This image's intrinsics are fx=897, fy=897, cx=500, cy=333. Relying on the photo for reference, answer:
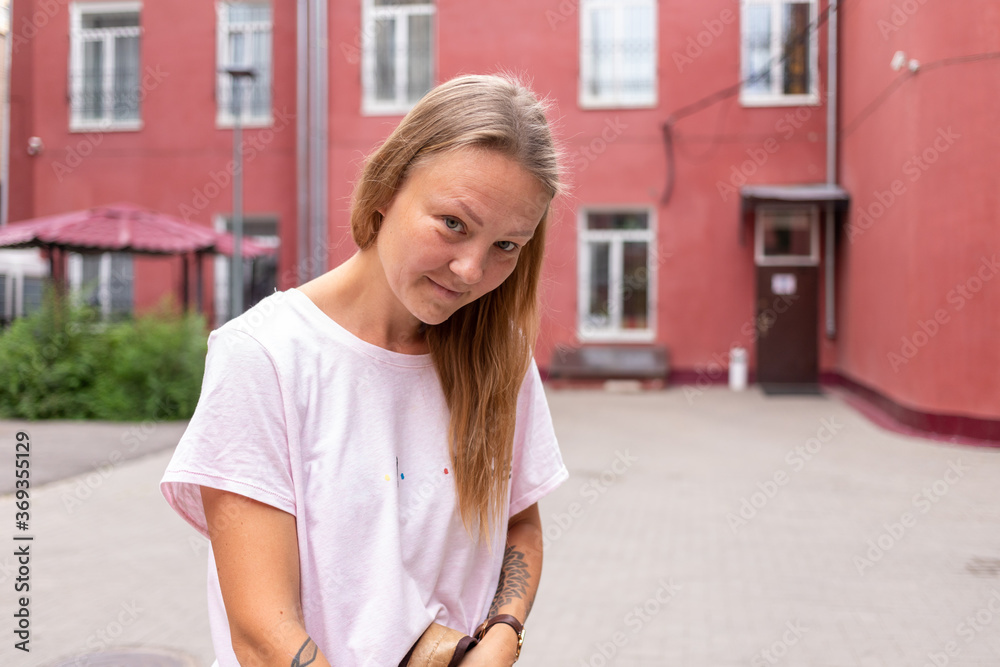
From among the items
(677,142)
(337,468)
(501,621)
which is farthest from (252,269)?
(337,468)

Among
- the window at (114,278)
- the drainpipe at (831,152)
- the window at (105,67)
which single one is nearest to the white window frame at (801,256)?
the drainpipe at (831,152)

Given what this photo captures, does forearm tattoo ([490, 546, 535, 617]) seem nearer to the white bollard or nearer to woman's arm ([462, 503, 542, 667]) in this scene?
woman's arm ([462, 503, 542, 667])

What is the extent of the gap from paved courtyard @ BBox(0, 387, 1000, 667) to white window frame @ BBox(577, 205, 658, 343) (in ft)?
21.4

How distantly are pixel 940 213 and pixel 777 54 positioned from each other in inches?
260

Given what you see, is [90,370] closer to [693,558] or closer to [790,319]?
[693,558]

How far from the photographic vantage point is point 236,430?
1130 mm

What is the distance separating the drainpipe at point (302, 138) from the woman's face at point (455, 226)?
15269 mm

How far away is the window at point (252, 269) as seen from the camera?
55.9 feet

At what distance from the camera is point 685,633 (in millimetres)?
4191

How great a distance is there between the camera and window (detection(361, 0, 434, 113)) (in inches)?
642

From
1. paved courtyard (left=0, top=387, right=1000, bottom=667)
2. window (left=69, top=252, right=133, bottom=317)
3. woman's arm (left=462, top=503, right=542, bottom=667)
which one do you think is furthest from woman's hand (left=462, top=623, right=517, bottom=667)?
window (left=69, top=252, right=133, bottom=317)

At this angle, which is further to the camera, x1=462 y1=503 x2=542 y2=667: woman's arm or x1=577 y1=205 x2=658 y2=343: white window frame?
x1=577 y1=205 x2=658 y2=343: white window frame

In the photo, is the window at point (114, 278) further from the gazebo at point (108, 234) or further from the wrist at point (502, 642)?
the wrist at point (502, 642)

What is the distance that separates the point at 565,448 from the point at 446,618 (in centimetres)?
815
